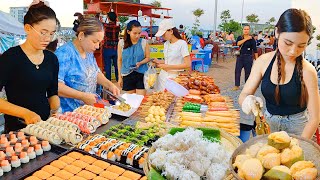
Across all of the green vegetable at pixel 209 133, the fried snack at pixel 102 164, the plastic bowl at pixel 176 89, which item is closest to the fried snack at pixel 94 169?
the fried snack at pixel 102 164

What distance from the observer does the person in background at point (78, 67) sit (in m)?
2.81

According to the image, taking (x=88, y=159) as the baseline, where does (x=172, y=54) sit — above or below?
above

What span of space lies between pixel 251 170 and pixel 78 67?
2.30 meters

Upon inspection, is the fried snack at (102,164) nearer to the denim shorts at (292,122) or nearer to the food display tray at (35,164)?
the food display tray at (35,164)

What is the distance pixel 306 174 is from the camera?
935 millimetres

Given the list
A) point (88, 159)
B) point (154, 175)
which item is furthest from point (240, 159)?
point (88, 159)

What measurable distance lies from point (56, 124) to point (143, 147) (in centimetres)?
84

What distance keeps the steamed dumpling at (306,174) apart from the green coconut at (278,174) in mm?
23

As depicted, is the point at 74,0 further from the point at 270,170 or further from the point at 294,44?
the point at 270,170

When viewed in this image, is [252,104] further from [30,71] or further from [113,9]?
[113,9]

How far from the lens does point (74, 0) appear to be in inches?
247

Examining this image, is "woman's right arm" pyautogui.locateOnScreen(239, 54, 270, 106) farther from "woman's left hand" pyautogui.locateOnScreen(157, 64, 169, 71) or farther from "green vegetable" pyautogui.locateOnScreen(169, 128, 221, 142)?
"woman's left hand" pyautogui.locateOnScreen(157, 64, 169, 71)

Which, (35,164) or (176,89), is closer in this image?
(35,164)

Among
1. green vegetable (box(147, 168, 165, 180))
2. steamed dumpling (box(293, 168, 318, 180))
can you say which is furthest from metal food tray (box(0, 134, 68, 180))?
steamed dumpling (box(293, 168, 318, 180))
